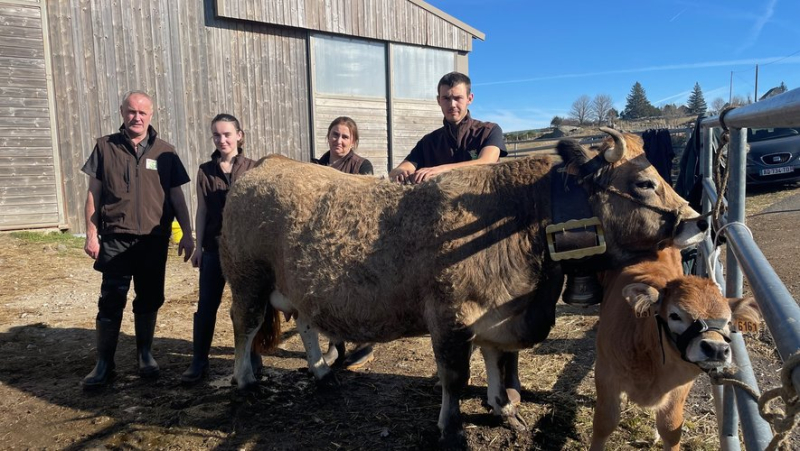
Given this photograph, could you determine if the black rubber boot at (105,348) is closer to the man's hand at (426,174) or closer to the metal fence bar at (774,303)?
the man's hand at (426,174)

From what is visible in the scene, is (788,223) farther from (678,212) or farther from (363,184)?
(363,184)

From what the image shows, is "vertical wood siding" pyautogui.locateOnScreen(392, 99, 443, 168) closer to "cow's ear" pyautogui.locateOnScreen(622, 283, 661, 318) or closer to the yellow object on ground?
the yellow object on ground

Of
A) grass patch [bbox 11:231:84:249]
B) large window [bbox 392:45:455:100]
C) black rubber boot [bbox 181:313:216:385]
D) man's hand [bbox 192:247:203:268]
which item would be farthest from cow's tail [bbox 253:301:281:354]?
large window [bbox 392:45:455:100]

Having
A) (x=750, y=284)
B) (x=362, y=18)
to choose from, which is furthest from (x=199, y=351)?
(x=362, y=18)

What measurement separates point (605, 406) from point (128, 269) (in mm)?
3913

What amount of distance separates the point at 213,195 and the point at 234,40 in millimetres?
7678

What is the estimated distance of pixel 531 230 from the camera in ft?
10.3

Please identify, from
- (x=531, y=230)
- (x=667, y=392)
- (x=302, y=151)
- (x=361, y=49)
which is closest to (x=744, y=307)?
(x=667, y=392)

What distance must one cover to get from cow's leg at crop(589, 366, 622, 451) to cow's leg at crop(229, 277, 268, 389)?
2649 millimetres

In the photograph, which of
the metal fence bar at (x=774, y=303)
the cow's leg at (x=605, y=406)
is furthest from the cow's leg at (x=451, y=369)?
the metal fence bar at (x=774, y=303)

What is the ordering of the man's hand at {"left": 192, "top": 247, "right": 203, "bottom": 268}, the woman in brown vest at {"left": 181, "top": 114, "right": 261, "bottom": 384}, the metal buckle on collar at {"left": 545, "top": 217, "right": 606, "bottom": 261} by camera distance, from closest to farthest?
the metal buckle on collar at {"left": 545, "top": 217, "right": 606, "bottom": 261}
the woman in brown vest at {"left": 181, "top": 114, "right": 261, "bottom": 384}
the man's hand at {"left": 192, "top": 247, "right": 203, "bottom": 268}

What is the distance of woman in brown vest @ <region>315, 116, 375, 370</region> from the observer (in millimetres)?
→ 4883

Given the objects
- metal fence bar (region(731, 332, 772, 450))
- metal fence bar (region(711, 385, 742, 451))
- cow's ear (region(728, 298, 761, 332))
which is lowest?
metal fence bar (region(711, 385, 742, 451))

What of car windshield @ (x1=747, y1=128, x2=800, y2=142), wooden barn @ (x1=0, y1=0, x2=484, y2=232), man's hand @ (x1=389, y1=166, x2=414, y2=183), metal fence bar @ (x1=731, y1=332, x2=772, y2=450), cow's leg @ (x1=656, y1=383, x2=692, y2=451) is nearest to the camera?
metal fence bar @ (x1=731, y1=332, x2=772, y2=450)
